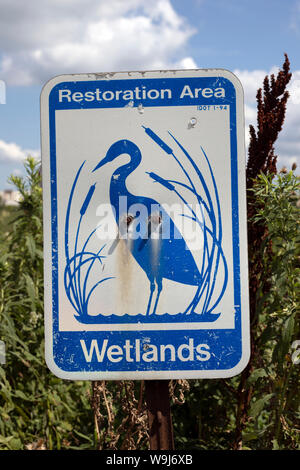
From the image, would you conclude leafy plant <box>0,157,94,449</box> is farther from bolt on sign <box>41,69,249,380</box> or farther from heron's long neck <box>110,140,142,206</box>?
heron's long neck <box>110,140,142,206</box>

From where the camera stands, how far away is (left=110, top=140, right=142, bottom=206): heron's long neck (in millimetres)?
1788

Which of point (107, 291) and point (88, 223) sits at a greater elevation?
point (88, 223)

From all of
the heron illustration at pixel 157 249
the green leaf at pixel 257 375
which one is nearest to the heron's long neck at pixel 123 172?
the heron illustration at pixel 157 249

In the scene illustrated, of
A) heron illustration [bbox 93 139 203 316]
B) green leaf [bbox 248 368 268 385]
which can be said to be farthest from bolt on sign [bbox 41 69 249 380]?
green leaf [bbox 248 368 268 385]

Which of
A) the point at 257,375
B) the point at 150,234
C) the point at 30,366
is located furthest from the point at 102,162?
the point at 30,366

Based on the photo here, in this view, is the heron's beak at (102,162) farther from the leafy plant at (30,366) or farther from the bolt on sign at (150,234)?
the leafy plant at (30,366)

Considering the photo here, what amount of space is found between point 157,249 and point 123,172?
29cm

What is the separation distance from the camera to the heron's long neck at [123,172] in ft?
5.87

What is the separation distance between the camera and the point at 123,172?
5.88 feet

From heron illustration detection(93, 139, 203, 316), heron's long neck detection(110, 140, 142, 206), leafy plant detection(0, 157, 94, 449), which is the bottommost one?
leafy plant detection(0, 157, 94, 449)
